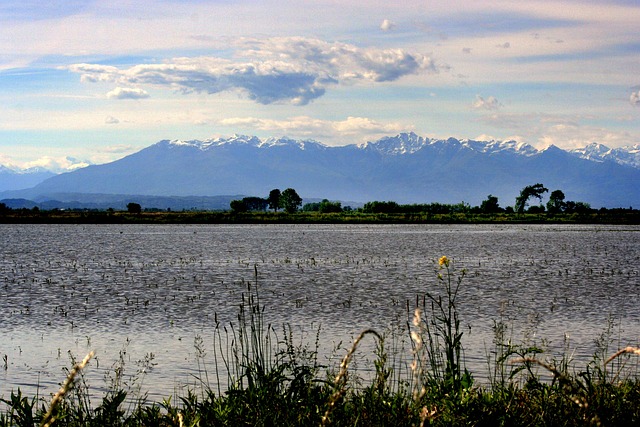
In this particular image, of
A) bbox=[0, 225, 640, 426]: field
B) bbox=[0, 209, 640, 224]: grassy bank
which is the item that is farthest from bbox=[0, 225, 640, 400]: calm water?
bbox=[0, 209, 640, 224]: grassy bank

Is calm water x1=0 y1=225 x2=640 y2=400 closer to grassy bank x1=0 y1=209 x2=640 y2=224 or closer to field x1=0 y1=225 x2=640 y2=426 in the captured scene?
field x1=0 y1=225 x2=640 y2=426

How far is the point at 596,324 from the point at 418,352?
26823 mm

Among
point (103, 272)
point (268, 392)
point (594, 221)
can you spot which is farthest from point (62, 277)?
point (594, 221)

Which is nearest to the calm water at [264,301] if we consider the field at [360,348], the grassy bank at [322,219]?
the field at [360,348]

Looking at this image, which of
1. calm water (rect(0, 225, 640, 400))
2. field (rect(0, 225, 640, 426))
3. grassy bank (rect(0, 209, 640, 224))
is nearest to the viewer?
field (rect(0, 225, 640, 426))

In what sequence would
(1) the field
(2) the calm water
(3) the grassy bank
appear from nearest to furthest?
(1) the field < (2) the calm water < (3) the grassy bank

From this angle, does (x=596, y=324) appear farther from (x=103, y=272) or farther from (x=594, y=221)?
(x=594, y=221)

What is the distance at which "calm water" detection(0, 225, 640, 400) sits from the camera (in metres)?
23.0

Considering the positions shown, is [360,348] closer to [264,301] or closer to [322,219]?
[264,301]

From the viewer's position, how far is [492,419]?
37.8ft

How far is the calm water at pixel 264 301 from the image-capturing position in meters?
23.0

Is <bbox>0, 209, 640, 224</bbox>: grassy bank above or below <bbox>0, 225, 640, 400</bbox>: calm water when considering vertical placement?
above

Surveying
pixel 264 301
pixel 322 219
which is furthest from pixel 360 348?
pixel 322 219

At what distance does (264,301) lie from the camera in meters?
36.0
